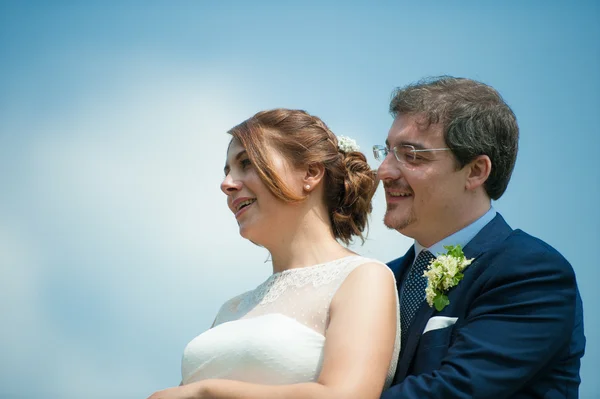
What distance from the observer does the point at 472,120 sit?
5.80 metres

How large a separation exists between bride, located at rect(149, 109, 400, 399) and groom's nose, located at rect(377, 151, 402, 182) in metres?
0.10

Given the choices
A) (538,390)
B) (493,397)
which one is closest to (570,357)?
(538,390)

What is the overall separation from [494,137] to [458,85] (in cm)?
52

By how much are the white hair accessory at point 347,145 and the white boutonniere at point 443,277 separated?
1159 mm

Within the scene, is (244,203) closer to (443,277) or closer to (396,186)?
(396,186)

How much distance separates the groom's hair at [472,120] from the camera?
5793mm

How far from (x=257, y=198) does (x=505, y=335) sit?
2.06 metres

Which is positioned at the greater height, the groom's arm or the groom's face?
the groom's face

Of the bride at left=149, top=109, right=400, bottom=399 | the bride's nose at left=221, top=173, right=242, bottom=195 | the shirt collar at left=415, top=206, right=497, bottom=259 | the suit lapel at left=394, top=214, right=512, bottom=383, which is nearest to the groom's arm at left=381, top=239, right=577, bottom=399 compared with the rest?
the suit lapel at left=394, top=214, right=512, bottom=383

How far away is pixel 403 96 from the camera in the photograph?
618 cm

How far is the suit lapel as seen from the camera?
16.9 ft

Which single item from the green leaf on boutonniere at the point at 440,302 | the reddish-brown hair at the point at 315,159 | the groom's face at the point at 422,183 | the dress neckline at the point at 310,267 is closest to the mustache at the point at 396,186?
the groom's face at the point at 422,183

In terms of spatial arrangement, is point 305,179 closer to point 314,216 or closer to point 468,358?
point 314,216

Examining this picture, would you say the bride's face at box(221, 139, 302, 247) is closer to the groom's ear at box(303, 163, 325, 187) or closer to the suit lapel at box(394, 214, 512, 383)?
the groom's ear at box(303, 163, 325, 187)
